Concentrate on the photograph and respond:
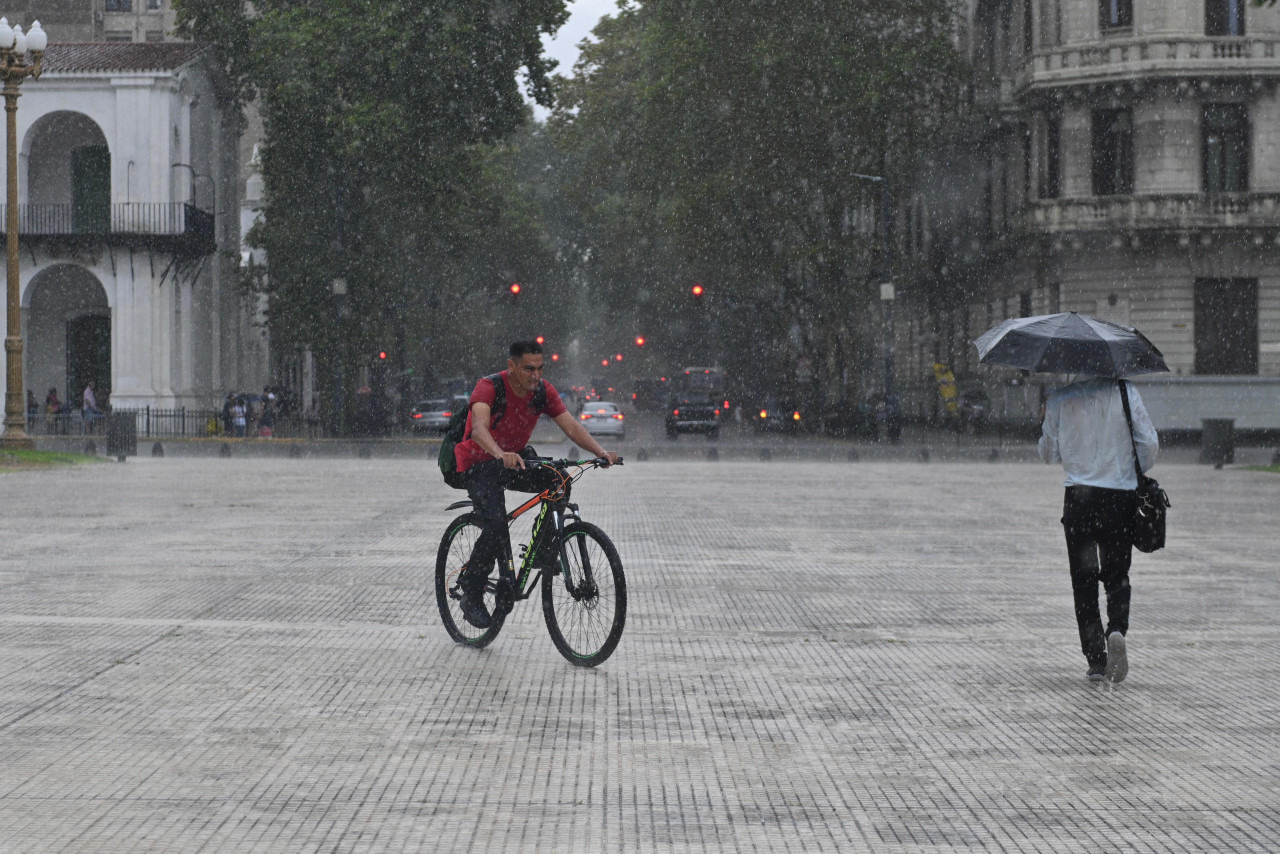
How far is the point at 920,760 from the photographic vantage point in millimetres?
6137

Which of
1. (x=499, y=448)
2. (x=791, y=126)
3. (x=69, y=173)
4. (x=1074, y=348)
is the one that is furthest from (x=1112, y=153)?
(x=499, y=448)

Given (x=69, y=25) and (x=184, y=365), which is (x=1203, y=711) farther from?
(x=69, y=25)

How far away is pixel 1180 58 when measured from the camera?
40.9m

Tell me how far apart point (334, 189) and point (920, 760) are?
45.4 meters

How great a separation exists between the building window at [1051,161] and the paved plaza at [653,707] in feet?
103

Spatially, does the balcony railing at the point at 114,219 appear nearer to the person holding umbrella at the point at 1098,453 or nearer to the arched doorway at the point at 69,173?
the arched doorway at the point at 69,173

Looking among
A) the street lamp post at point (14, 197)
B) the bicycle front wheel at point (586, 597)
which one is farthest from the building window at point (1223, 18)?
the bicycle front wheel at point (586, 597)

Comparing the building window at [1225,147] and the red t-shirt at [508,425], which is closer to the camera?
the red t-shirt at [508,425]

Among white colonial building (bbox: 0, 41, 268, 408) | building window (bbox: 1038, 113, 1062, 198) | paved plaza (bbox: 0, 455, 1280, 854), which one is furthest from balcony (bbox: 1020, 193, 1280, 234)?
paved plaza (bbox: 0, 455, 1280, 854)

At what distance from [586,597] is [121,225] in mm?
39971

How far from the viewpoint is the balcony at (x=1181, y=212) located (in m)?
40.8

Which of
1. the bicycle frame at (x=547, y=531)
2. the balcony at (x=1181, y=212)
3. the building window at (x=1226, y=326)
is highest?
the balcony at (x=1181, y=212)

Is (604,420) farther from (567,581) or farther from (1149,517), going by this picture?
(1149,517)

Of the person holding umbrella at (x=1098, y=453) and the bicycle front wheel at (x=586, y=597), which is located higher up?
the person holding umbrella at (x=1098, y=453)
